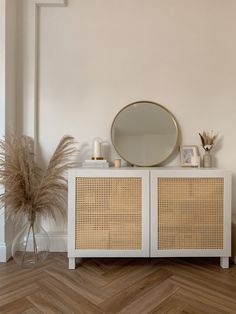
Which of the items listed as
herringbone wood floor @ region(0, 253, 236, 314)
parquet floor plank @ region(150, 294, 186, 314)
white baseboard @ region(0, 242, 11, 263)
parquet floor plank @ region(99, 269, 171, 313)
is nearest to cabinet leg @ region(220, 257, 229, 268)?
herringbone wood floor @ region(0, 253, 236, 314)

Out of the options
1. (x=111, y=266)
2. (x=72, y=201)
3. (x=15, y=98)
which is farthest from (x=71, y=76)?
(x=111, y=266)

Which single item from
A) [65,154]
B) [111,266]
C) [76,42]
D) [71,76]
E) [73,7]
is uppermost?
[73,7]

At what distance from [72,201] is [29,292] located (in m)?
0.67

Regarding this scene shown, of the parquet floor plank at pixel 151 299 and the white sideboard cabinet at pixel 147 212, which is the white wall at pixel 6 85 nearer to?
the white sideboard cabinet at pixel 147 212

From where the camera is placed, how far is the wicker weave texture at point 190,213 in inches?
70.9

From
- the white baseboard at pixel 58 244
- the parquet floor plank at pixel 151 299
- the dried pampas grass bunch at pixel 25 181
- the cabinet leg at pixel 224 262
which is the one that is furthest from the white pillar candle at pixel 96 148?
the cabinet leg at pixel 224 262

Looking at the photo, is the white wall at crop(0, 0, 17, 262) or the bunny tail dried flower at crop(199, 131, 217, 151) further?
the bunny tail dried flower at crop(199, 131, 217, 151)

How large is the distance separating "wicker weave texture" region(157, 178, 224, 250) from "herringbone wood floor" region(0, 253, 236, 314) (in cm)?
22

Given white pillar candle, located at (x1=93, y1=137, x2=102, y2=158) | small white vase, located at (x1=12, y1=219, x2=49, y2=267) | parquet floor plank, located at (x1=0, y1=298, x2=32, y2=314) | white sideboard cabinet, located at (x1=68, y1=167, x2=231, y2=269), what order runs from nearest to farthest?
parquet floor plank, located at (x1=0, y1=298, x2=32, y2=314) → white sideboard cabinet, located at (x1=68, y1=167, x2=231, y2=269) → small white vase, located at (x1=12, y1=219, x2=49, y2=267) → white pillar candle, located at (x1=93, y1=137, x2=102, y2=158)

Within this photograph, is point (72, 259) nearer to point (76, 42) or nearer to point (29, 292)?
point (29, 292)

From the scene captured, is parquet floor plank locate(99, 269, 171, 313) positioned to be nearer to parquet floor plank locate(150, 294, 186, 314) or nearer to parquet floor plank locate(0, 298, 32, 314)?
parquet floor plank locate(150, 294, 186, 314)

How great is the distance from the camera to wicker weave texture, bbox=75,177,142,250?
1.80 m

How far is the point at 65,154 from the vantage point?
6.98 feet

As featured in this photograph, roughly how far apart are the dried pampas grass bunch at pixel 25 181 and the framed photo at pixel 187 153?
114 centimetres
